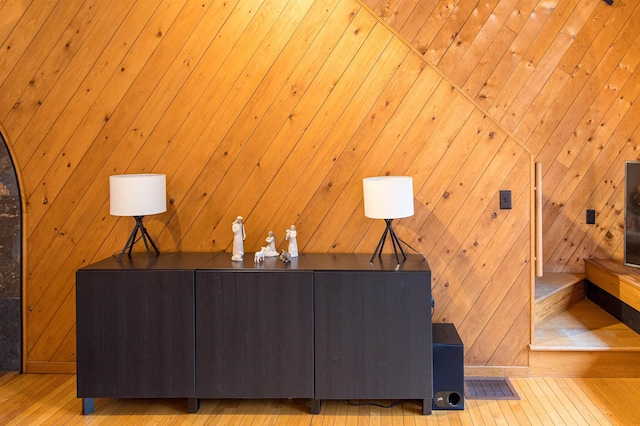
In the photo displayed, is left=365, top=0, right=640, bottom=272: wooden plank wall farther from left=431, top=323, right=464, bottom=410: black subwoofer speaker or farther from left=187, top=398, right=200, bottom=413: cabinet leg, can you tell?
left=187, top=398, right=200, bottom=413: cabinet leg

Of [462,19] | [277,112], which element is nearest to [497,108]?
[462,19]

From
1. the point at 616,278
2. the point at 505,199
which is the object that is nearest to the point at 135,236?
the point at 505,199

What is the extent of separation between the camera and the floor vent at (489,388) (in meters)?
3.25

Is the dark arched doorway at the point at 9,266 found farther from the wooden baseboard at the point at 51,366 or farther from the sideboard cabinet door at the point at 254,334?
the sideboard cabinet door at the point at 254,334

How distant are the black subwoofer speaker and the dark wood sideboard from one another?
3.3 inches

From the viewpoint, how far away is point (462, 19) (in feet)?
14.2

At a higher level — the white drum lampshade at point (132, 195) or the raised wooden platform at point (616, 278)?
the white drum lampshade at point (132, 195)

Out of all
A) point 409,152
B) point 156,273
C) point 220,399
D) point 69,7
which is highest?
point 69,7

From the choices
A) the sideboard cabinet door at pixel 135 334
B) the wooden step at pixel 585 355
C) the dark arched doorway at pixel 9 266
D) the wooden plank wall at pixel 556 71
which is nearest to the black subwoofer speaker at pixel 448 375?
the wooden step at pixel 585 355

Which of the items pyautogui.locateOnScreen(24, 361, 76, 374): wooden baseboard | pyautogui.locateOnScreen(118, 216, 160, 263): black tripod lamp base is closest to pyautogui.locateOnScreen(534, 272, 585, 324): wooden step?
pyautogui.locateOnScreen(118, 216, 160, 263): black tripod lamp base

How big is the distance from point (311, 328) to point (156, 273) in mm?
802

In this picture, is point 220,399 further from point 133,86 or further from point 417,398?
point 133,86

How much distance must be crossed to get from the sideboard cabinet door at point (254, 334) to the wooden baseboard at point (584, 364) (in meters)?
1.34

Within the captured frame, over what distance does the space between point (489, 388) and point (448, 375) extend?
0.39 meters
